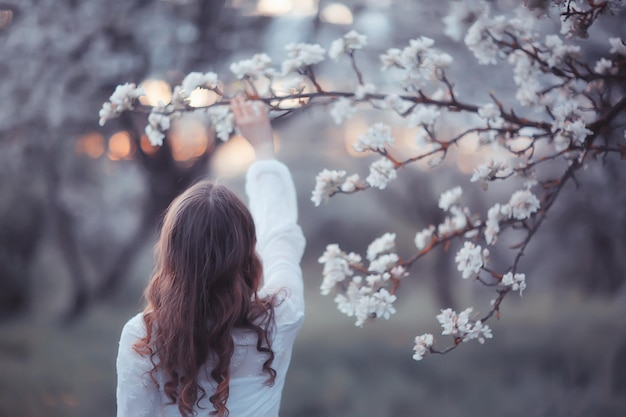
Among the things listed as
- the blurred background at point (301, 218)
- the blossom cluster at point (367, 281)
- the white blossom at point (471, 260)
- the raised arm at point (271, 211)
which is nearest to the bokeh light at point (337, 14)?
the blurred background at point (301, 218)

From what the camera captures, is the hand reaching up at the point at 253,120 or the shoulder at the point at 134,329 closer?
the shoulder at the point at 134,329

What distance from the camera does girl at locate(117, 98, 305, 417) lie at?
0.91m

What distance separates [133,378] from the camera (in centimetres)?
90

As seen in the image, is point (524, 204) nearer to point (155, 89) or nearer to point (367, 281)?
point (367, 281)

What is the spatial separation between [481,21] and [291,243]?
543 millimetres

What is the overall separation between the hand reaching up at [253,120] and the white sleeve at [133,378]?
44 cm

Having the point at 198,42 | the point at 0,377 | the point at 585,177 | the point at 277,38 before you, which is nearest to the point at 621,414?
the point at 585,177

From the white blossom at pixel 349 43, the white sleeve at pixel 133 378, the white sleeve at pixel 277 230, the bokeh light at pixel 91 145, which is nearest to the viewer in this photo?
the white sleeve at pixel 133 378

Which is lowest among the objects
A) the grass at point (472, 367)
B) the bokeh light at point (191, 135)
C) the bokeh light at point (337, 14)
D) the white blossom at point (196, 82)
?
the grass at point (472, 367)

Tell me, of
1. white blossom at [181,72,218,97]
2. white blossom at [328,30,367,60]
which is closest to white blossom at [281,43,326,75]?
white blossom at [328,30,367,60]

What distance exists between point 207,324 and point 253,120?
44 cm

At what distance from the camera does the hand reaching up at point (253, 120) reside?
47.3 inches

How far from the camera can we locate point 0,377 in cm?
217

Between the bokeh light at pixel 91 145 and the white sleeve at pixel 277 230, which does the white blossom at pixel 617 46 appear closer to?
the white sleeve at pixel 277 230
